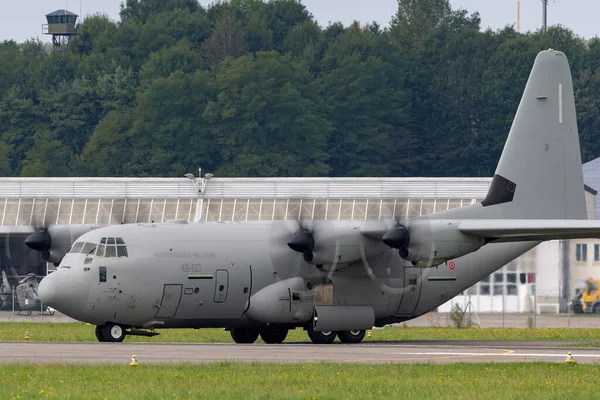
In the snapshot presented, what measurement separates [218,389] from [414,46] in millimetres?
104355

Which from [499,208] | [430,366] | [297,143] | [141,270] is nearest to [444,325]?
[499,208]

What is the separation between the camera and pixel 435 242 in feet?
126

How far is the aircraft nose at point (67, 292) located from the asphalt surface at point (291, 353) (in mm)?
1035

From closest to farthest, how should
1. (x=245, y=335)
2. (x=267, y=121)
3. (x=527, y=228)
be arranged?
(x=527, y=228) < (x=245, y=335) < (x=267, y=121)

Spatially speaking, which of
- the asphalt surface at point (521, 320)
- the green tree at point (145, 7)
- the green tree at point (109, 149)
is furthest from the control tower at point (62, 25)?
the asphalt surface at point (521, 320)

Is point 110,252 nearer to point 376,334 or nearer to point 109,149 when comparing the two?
point 376,334

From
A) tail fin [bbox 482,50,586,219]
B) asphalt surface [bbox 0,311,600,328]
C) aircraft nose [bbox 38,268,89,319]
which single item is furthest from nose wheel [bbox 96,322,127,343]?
asphalt surface [bbox 0,311,600,328]

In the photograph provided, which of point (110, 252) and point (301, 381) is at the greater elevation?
point (110, 252)

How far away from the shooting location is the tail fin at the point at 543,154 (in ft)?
140

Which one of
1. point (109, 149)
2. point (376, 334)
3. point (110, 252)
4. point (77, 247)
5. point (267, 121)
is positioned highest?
A: point (267, 121)

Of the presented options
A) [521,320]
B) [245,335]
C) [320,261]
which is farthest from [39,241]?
[521,320]

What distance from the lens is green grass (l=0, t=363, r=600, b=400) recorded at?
2630cm

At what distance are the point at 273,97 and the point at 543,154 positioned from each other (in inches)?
2688

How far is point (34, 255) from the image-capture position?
2717 inches
